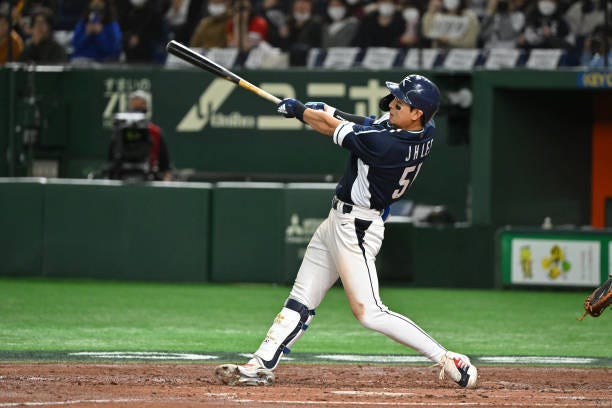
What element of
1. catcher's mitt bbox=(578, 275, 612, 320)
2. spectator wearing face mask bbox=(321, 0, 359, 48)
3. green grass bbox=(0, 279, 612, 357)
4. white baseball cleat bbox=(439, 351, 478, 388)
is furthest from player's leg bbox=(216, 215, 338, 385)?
spectator wearing face mask bbox=(321, 0, 359, 48)

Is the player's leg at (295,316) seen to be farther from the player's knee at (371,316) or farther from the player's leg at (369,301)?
the player's knee at (371,316)

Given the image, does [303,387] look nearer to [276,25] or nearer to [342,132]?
[342,132]

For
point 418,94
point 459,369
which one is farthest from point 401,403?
point 418,94

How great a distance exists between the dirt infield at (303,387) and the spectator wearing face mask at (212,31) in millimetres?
8472

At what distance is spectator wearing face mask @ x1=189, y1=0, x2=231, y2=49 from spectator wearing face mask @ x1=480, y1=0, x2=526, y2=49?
3330 millimetres

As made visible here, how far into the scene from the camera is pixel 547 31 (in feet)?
50.9

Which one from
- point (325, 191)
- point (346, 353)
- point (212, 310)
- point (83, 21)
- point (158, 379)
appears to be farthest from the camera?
point (83, 21)

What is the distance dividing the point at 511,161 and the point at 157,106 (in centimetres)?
483

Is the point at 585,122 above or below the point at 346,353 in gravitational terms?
above

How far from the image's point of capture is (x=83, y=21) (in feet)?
56.6

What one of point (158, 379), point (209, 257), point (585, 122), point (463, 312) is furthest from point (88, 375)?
point (585, 122)

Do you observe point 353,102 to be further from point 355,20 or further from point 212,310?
point 212,310

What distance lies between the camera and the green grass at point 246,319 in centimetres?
1024

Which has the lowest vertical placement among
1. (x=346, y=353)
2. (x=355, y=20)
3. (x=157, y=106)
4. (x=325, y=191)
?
(x=346, y=353)
